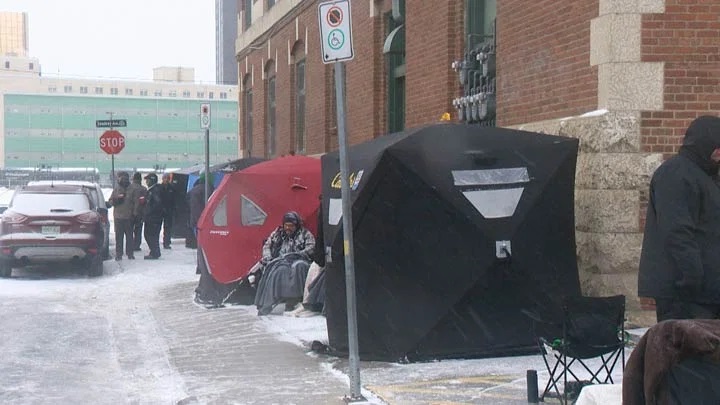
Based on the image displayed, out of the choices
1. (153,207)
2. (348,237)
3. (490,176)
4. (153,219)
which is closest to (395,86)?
(153,207)

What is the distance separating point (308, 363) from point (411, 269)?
1329 mm

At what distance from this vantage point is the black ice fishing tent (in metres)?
9.62

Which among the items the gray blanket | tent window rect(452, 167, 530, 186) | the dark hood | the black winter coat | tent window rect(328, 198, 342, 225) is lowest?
the gray blanket

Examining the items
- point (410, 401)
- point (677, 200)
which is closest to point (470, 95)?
point (410, 401)

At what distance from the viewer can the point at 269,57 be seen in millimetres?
27938

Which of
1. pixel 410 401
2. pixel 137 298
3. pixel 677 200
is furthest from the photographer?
pixel 137 298

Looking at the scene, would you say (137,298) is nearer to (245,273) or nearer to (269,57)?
(245,273)

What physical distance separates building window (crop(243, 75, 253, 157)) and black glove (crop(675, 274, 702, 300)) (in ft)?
86.0

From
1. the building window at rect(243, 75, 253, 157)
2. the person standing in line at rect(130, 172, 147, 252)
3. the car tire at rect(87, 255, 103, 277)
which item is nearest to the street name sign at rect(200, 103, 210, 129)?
the car tire at rect(87, 255, 103, 277)

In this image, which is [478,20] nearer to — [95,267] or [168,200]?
[95,267]

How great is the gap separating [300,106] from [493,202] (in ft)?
51.5

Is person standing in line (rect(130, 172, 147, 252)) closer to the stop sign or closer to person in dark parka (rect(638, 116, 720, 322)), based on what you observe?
the stop sign

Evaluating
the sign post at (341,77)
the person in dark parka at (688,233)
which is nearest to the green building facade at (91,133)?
the sign post at (341,77)

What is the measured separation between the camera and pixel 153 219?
22.2 metres
